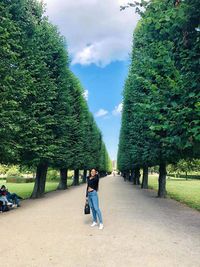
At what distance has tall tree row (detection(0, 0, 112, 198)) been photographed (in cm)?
1866

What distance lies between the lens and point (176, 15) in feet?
38.7

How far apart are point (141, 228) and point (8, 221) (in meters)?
5.71

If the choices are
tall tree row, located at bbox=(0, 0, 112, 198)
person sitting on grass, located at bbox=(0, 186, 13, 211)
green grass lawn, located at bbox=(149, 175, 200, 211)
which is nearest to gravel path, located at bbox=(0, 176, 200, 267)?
person sitting on grass, located at bbox=(0, 186, 13, 211)

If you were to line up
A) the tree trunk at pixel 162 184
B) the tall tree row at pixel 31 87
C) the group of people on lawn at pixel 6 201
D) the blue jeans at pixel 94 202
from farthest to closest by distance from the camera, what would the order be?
the tree trunk at pixel 162 184 → the tall tree row at pixel 31 87 → the group of people on lawn at pixel 6 201 → the blue jeans at pixel 94 202

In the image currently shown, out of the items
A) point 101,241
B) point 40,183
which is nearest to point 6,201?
point 40,183

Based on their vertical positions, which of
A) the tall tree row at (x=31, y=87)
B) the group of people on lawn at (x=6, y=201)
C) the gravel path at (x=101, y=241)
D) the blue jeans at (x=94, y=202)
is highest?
the tall tree row at (x=31, y=87)

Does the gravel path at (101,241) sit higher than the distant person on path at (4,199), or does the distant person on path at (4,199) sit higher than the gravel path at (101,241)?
the distant person on path at (4,199)

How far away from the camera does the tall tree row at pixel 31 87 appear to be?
1866 cm

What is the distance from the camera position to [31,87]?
23.3 meters

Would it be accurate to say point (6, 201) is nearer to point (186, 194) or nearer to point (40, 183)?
point (40, 183)

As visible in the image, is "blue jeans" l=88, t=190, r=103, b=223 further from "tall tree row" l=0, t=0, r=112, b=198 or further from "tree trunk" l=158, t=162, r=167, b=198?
"tree trunk" l=158, t=162, r=167, b=198

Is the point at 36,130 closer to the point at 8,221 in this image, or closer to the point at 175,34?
the point at 8,221

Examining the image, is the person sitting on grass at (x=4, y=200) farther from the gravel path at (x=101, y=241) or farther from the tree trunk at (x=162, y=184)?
the tree trunk at (x=162, y=184)

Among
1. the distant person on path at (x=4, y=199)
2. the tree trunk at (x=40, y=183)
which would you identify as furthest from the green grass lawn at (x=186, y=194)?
the distant person on path at (x=4, y=199)
